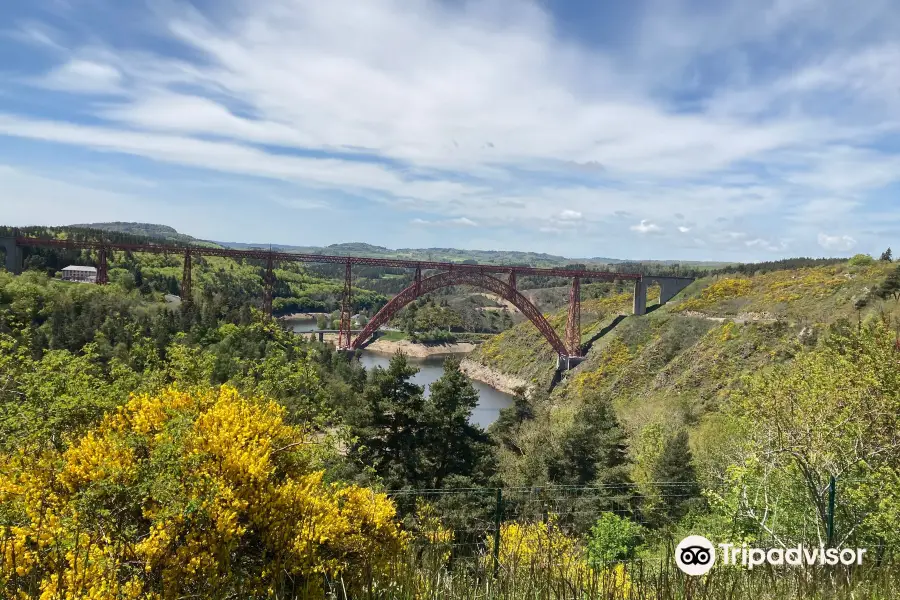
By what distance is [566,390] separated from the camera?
40906 millimetres

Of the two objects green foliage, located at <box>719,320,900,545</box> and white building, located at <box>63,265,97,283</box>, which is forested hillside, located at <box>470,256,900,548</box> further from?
white building, located at <box>63,265,97,283</box>

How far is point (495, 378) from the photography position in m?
56.1

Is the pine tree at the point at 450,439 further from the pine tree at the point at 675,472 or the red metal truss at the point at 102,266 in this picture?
the red metal truss at the point at 102,266

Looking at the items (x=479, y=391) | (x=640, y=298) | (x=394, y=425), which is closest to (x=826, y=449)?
(x=394, y=425)

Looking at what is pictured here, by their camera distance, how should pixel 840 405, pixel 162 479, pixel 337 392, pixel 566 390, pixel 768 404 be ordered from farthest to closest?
pixel 566 390 → pixel 337 392 → pixel 768 404 → pixel 840 405 → pixel 162 479

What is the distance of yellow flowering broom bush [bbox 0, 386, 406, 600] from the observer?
140 inches

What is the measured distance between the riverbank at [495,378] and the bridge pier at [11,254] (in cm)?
4034

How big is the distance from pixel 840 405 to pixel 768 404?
3.22ft

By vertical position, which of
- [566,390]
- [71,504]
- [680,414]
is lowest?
[566,390]

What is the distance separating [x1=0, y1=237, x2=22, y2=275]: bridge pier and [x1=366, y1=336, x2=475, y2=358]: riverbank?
48.7 m

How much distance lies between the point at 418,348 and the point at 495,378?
30.7 meters

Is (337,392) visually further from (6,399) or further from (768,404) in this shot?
Result: (768,404)

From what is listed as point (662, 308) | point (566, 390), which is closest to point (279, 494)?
point (566, 390)

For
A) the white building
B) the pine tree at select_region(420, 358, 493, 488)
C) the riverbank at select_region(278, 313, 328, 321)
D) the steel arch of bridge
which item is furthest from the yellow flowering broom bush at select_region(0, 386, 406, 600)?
the riverbank at select_region(278, 313, 328, 321)
